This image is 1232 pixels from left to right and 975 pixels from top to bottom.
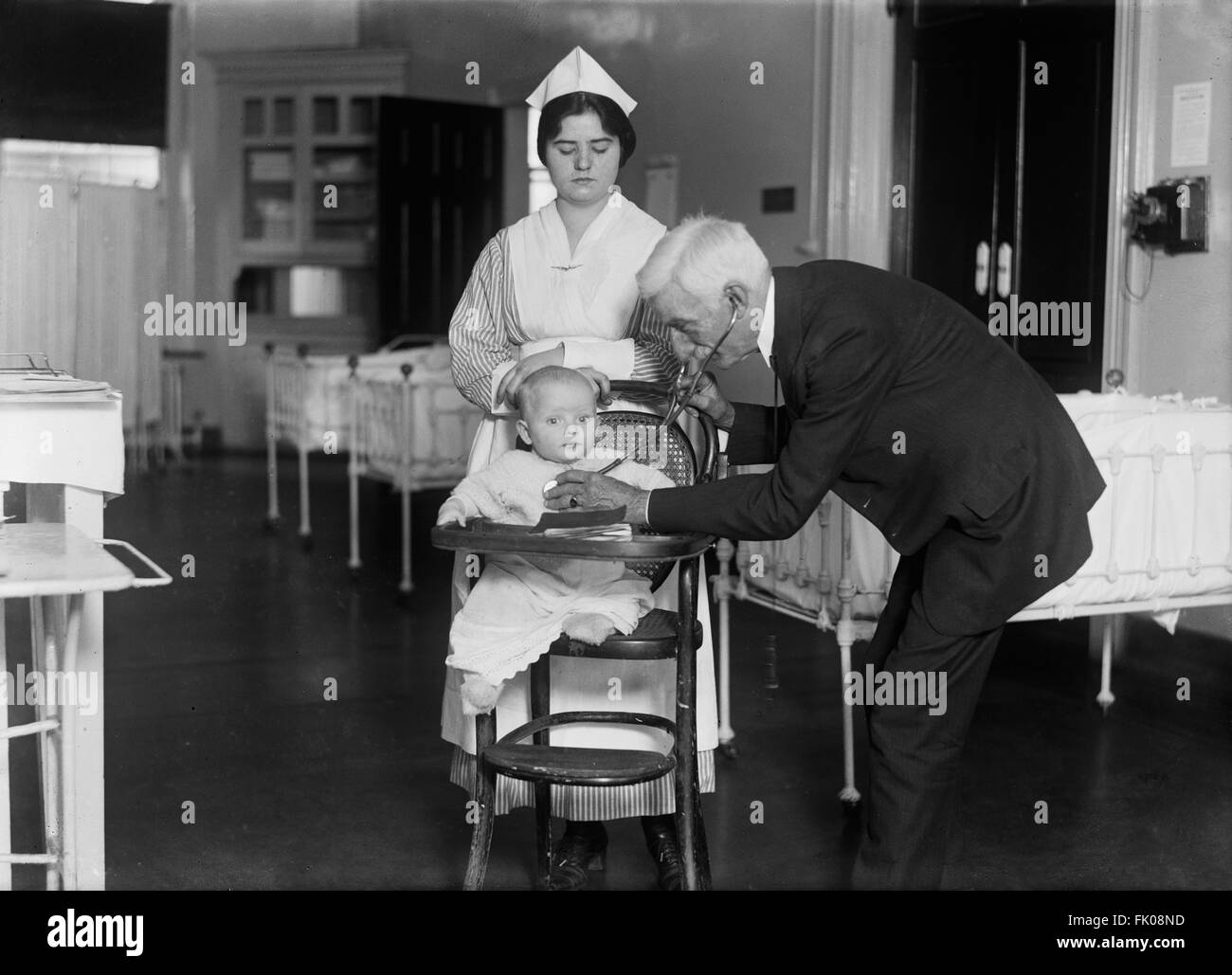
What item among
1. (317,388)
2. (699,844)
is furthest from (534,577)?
(317,388)

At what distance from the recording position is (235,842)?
3.36 metres

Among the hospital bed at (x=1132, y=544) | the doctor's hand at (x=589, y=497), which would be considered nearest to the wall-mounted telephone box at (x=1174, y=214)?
the hospital bed at (x=1132, y=544)

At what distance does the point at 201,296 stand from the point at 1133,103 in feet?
28.3

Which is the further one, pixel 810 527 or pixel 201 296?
pixel 201 296

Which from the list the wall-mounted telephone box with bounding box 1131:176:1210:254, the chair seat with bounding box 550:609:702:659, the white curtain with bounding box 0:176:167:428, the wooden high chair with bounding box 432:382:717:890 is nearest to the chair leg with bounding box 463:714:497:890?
the wooden high chair with bounding box 432:382:717:890

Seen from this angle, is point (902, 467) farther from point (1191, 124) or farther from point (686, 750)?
point (1191, 124)

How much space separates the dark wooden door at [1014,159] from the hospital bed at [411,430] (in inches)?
84.3

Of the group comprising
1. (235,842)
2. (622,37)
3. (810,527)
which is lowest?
(235,842)

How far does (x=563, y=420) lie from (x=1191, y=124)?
3.11 meters

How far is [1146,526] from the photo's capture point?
3.89 meters

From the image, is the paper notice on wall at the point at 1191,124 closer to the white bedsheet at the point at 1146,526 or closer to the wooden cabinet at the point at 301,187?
the white bedsheet at the point at 1146,526
